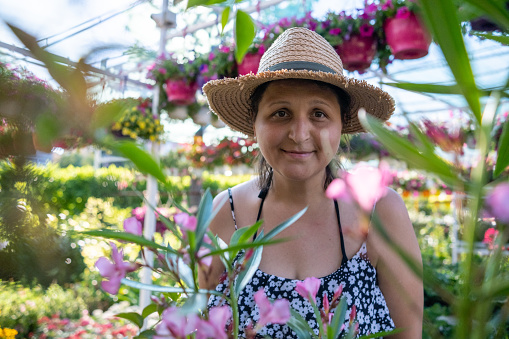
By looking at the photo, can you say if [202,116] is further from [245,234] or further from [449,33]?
[449,33]

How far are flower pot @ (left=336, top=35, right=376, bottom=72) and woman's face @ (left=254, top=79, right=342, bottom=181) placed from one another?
3.18 feet

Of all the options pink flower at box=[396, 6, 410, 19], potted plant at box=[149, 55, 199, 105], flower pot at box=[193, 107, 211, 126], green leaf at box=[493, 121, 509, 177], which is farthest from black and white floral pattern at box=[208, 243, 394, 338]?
flower pot at box=[193, 107, 211, 126]

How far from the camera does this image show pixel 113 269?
33cm

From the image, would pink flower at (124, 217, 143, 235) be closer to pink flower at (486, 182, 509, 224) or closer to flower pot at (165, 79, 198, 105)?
pink flower at (486, 182, 509, 224)

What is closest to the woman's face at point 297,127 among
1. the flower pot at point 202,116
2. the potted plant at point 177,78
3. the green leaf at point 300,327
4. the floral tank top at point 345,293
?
the floral tank top at point 345,293

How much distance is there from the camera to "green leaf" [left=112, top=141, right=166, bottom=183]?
17 centimetres

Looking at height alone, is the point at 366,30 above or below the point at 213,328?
above

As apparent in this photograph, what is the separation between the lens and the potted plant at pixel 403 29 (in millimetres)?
1827

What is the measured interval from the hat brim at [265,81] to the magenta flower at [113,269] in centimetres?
75

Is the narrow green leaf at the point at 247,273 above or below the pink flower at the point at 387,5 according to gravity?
below

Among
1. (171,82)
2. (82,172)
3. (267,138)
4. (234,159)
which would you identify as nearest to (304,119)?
(267,138)

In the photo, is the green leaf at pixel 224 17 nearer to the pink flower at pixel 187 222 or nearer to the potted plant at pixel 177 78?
the pink flower at pixel 187 222

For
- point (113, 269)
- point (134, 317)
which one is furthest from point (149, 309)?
point (113, 269)

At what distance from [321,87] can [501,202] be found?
36.7 inches
